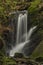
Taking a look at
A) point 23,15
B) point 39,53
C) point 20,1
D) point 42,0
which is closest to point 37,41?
point 39,53

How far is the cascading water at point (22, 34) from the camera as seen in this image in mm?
21578

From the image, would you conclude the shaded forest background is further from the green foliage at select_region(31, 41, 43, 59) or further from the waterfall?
the waterfall

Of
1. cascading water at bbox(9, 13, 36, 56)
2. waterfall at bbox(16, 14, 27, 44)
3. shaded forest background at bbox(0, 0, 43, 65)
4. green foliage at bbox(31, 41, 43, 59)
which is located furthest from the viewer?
waterfall at bbox(16, 14, 27, 44)

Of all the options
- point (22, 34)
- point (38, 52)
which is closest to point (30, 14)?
point (22, 34)

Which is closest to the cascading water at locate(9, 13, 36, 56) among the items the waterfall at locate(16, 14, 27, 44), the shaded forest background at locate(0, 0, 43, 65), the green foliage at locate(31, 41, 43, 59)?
the waterfall at locate(16, 14, 27, 44)

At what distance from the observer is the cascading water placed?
21.6 meters

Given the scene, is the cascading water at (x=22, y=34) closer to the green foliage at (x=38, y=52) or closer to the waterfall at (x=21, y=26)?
the waterfall at (x=21, y=26)

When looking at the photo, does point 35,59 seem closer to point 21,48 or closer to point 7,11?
point 21,48

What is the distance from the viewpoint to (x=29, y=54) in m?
19.3

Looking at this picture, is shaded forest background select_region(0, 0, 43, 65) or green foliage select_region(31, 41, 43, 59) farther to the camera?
shaded forest background select_region(0, 0, 43, 65)

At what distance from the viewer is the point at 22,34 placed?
2303 cm

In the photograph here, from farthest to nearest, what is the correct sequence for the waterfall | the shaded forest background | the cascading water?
the waterfall → the cascading water → the shaded forest background

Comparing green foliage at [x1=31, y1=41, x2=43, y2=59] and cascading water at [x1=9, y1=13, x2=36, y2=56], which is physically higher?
cascading water at [x1=9, y1=13, x2=36, y2=56]

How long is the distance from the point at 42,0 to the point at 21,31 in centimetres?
533
